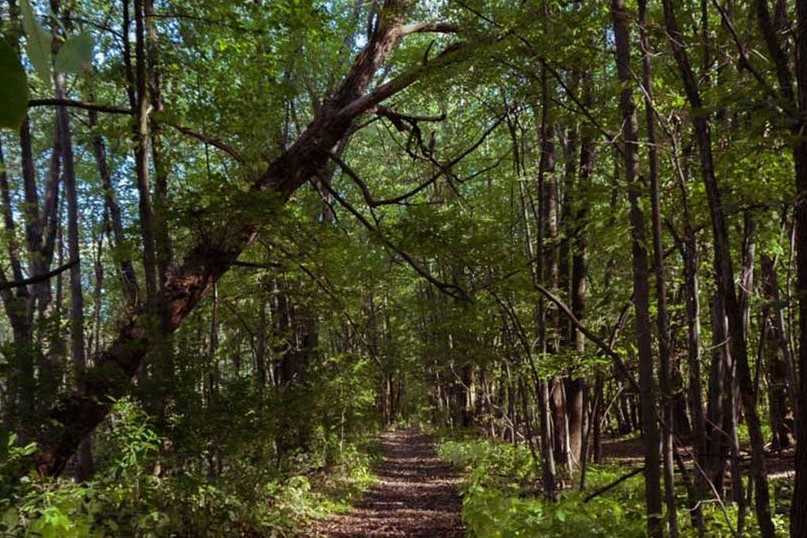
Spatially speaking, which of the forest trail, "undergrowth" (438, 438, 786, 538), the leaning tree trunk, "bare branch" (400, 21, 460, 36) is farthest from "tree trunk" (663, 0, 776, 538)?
the forest trail

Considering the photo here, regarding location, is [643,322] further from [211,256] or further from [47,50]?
[211,256]

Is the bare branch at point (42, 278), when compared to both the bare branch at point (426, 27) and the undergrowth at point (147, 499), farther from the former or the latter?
the bare branch at point (426, 27)

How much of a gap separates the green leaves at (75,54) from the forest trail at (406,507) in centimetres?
915

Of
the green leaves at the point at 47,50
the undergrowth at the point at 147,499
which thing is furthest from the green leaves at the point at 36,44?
the undergrowth at the point at 147,499

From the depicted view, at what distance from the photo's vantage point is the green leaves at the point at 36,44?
18.7 inches

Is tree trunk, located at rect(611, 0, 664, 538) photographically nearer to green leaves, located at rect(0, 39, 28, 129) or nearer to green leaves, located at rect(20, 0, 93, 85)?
green leaves, located at rect(20, 0, 93, 85)

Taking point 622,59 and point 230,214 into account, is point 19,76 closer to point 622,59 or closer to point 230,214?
point 622,59

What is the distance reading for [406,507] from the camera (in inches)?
463

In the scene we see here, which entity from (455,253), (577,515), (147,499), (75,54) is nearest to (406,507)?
(147,499)

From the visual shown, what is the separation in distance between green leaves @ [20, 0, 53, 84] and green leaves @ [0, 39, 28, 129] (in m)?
0.12

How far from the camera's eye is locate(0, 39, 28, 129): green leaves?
13.9 inches

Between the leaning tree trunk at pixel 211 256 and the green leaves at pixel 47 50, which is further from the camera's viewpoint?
the leaning tree trunk at pixel 211 256

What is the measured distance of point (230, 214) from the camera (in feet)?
20.9

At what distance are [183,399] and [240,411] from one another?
0.89m
